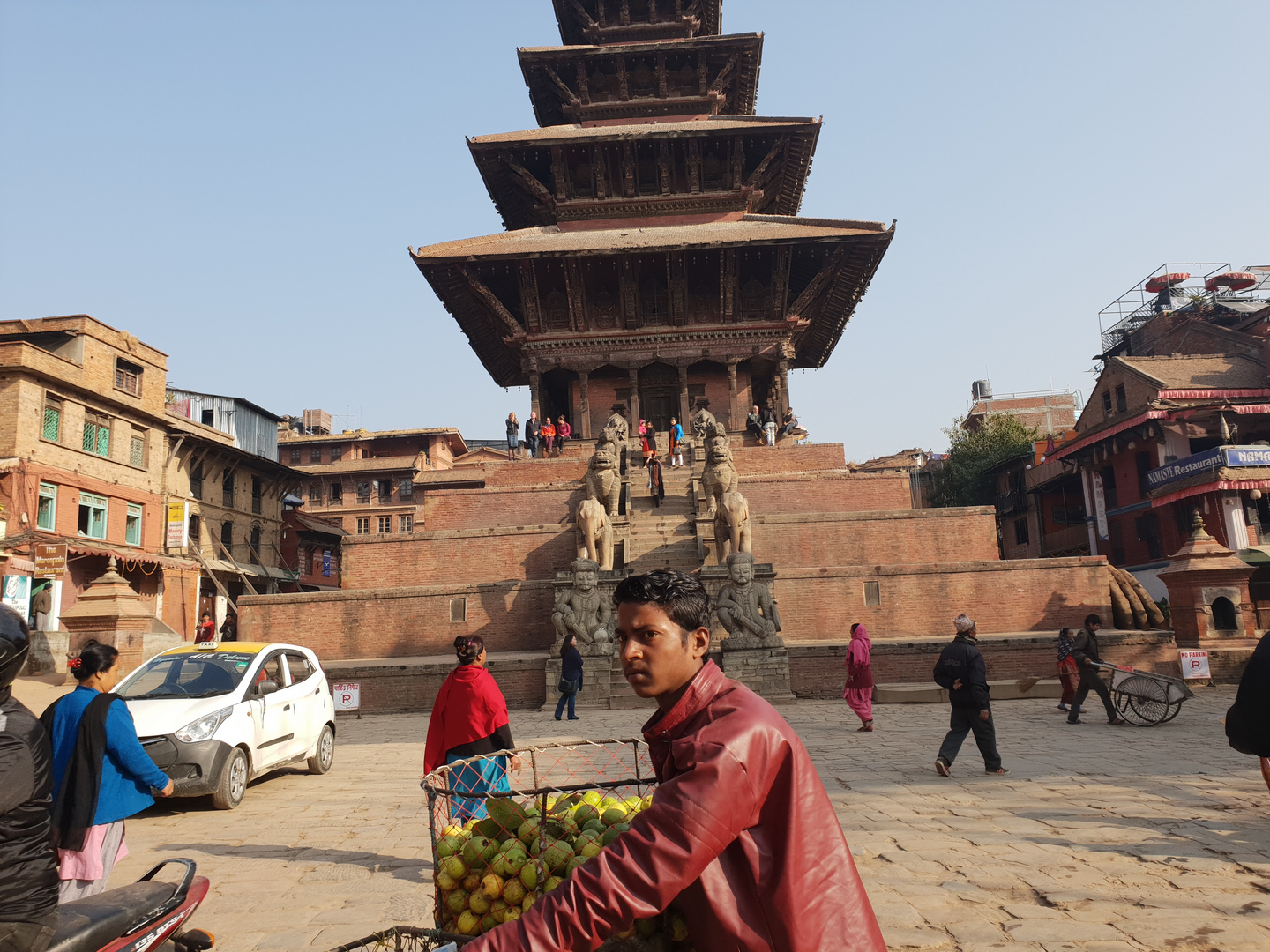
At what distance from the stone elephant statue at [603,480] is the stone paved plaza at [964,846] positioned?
806 centimetres

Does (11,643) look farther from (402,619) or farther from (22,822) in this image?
(402,619)

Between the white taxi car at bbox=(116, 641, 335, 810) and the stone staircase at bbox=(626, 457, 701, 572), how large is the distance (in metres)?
7.73

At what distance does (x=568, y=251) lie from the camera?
23812 millimetres

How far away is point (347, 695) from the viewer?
46.8 feet

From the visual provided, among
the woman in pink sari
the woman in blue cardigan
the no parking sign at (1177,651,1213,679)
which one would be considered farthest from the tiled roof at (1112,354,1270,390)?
the woman in blue cardigan

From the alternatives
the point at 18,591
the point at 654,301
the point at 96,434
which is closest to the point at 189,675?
the point at 654,301

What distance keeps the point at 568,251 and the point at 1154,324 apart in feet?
98.4

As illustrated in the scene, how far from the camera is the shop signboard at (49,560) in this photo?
21469 millimetres

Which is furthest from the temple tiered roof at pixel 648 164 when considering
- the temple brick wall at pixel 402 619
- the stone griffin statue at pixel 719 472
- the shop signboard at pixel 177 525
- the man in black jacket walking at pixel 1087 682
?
the man in black jacket walking at pixel 1087 682

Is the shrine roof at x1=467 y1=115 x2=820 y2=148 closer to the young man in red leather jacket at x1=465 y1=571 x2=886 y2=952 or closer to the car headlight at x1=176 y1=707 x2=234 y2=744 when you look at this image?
the car headlight at x1=176 y1=707 x2=234 y2=744

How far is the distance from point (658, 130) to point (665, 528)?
1369 cm

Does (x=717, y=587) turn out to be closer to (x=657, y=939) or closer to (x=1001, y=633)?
(x=1001, y=633)

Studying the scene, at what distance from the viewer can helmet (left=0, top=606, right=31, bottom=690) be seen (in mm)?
2496

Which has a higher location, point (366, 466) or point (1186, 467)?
point (366, 466)
